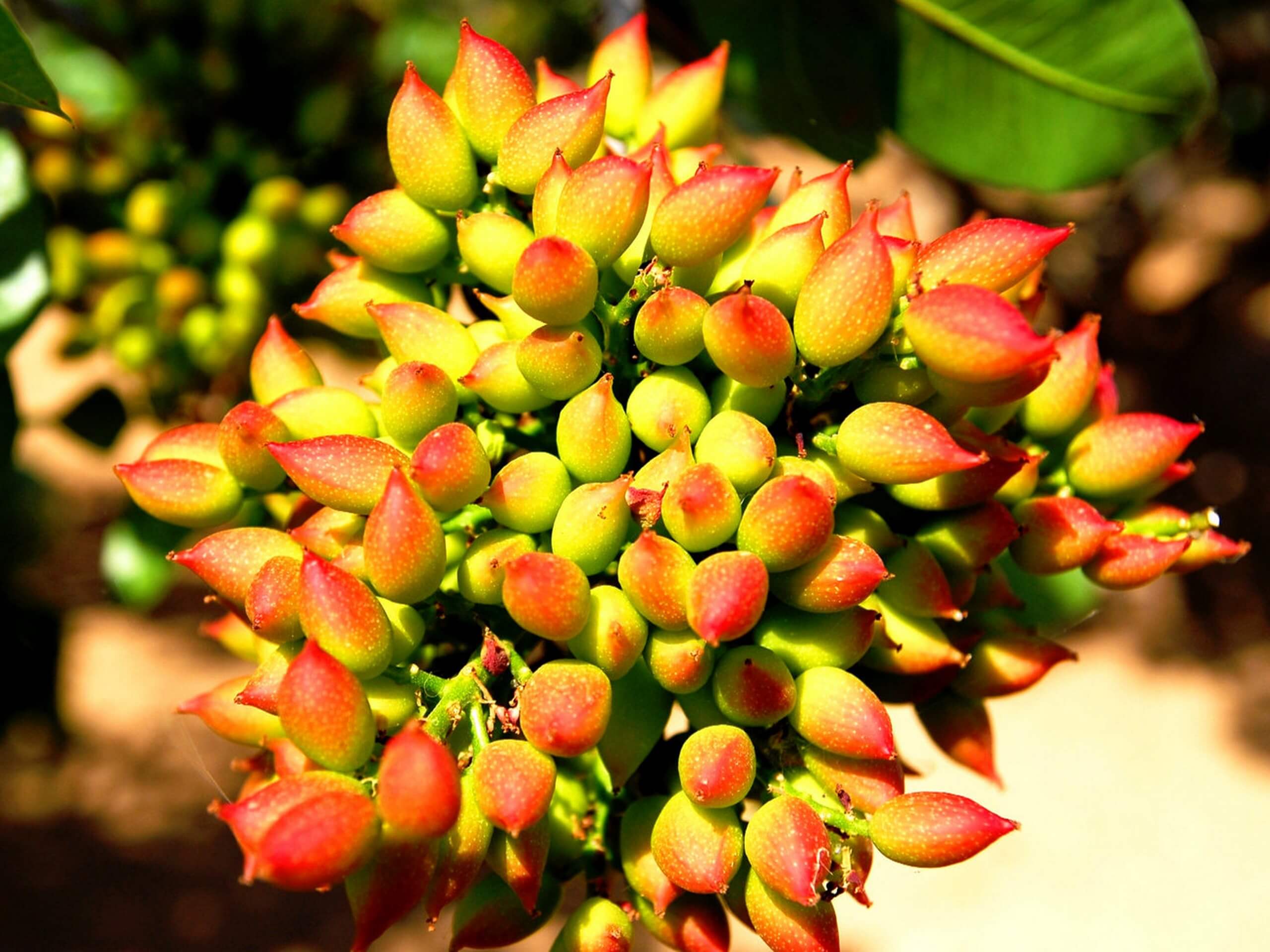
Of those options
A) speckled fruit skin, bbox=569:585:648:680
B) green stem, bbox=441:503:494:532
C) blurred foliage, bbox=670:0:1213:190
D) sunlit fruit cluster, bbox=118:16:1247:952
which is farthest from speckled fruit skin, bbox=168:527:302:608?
blurred foliage, bbox=670:0:1213:190

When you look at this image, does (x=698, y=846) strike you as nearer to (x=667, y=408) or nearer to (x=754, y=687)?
(x=754, y=687)

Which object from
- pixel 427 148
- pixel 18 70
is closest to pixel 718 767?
pixel 427 148

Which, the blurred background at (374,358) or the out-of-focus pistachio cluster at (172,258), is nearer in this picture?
the blurred background at (374,358)

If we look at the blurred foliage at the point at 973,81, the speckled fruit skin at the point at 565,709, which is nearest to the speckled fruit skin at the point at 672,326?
the speckled fruit skin at the point at 565,709

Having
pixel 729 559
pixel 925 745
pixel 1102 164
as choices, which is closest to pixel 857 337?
pixel 729 559

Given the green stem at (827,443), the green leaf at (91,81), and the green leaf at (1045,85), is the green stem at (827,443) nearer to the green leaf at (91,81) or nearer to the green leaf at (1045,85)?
the green leaf at (1045,85)

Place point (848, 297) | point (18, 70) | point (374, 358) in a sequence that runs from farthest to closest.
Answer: point (374, 358) → point (18, 70) → point (848, 297)

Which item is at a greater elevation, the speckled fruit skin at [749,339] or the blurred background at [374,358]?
the speckled fruit skin at [749,339]
